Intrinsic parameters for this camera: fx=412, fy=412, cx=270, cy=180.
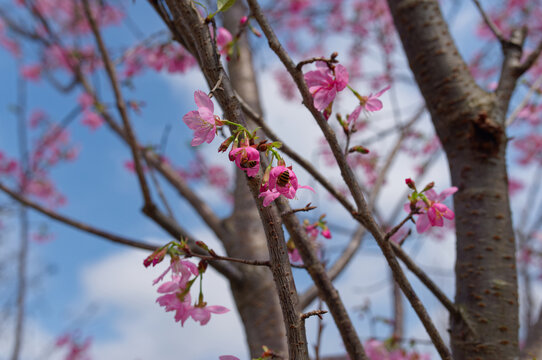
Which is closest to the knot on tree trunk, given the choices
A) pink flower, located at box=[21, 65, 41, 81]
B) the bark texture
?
the bark texture

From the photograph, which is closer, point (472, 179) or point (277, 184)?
point (277, 184)

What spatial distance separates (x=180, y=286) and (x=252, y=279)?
1.27 m

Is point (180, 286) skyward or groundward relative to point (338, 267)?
groundward

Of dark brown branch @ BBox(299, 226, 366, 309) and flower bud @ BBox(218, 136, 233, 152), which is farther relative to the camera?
dark brown branch @ BBox(299, 226, 366, 309)

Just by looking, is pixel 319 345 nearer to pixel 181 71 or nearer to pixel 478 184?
pixel 478 184

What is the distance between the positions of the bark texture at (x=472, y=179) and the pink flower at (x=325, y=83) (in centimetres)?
70

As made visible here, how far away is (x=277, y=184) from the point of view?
2.24ft

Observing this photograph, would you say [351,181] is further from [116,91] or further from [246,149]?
[116,91]

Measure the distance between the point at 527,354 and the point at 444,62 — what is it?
99cm

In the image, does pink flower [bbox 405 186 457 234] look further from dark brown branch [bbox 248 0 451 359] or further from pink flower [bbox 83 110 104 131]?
pink flower [bbox 83 110 104 131]

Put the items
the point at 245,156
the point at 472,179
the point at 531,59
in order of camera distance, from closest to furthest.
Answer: the point at 245,156 → the point at 472,179 → the point at 531,59

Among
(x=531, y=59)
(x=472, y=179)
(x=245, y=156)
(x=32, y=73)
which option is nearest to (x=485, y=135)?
(x=472, y=179)

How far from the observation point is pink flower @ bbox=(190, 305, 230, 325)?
3.05ft

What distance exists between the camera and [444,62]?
149cm
